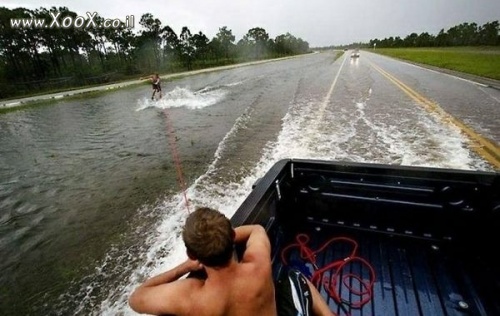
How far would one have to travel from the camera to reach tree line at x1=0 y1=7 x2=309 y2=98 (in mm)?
44106

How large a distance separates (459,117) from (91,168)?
11.0 meters

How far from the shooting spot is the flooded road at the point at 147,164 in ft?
13.0

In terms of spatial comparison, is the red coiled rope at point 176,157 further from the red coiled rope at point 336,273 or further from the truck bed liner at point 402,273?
the truck bed liner at point 402,273

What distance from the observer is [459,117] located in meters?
9.75

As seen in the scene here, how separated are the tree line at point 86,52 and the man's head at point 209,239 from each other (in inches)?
1584

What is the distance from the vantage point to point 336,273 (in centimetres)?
302

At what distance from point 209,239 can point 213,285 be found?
267mm

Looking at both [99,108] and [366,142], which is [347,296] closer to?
[366,142]

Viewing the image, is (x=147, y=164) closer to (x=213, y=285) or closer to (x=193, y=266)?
(x=193, y=266)

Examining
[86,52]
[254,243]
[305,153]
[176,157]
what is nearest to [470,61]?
[305,153]

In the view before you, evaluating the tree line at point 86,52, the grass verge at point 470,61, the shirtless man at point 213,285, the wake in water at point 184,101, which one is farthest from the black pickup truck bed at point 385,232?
the tree line at point 86,52

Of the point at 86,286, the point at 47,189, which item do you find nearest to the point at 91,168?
the point at 47,189

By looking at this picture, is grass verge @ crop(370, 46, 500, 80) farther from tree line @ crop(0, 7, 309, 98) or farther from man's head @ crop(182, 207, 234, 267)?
tree line @ crop(0, 7, 309, 98)

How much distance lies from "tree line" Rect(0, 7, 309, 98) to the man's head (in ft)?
132
